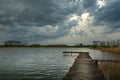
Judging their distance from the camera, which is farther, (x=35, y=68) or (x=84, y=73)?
(x=35, y=68)

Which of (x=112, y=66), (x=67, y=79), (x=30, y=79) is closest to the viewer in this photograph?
(x=67, y=79)

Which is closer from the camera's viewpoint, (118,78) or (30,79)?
(118,78)

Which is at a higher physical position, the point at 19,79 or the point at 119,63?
the point at 119,63

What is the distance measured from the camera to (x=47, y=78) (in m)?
25.1

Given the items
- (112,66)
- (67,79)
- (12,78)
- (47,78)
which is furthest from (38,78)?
(112,66)

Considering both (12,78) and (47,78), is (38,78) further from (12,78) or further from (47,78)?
(12,78)

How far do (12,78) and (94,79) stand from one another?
991cm

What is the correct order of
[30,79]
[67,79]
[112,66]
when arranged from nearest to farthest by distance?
[67,79] < [112,66] < [30,79]

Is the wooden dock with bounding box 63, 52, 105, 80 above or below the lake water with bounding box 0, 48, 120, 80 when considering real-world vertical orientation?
above

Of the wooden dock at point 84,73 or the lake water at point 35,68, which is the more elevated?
the wooden dock at point 84,73

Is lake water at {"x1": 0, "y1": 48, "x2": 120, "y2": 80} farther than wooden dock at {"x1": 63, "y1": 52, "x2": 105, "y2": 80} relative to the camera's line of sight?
Yes

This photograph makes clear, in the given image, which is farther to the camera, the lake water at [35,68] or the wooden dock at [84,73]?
the lake water at [35,68]

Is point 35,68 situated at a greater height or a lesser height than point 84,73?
lesser

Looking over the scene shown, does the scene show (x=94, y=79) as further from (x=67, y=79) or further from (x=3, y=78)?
(x=3, y=78)
